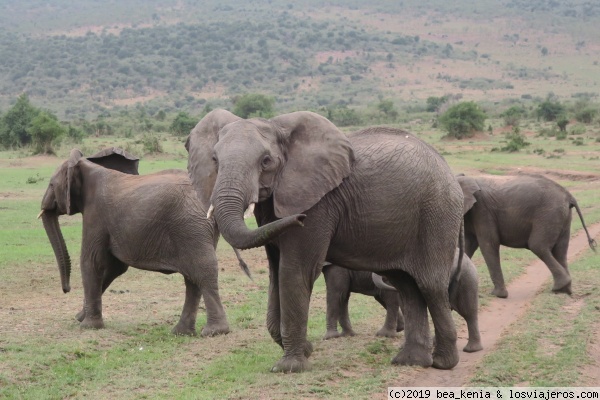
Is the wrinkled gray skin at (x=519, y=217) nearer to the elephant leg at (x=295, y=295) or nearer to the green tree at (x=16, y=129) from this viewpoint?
the elephant leg at (x=295, y=295)

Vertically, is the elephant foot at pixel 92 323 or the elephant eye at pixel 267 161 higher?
the elephant eye at pixel 267 161

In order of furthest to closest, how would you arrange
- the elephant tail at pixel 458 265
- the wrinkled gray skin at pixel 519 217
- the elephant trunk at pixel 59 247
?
1. the wrinkled gray skin at pixel 519 217
2. the elephant trunk at pixel 59 247
3. the elephant tail at pixel 458 265

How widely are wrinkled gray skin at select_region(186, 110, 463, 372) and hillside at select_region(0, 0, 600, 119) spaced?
78.5 metres

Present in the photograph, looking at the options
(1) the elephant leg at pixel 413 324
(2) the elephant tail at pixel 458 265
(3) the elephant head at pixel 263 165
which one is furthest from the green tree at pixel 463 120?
(3) the elephant head at pixel 263 165

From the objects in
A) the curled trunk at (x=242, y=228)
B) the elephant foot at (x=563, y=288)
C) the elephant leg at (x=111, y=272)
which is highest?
the curled trunk at (x=242, y=228)

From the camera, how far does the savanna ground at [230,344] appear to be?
24.6 ft

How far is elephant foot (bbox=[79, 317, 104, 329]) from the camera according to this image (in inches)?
390

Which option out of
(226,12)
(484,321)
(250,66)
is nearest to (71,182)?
(484,321)

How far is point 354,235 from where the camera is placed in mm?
7594

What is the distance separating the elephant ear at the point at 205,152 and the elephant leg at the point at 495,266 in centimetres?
604

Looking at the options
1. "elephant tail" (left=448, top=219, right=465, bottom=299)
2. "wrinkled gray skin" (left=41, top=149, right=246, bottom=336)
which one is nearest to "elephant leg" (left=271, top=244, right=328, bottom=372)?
"elephant tail" (left=448, top=219, right=465, bottom=299)

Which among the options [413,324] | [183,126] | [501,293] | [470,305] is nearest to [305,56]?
[183,126]

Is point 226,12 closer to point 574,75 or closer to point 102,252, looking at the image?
point 574,75

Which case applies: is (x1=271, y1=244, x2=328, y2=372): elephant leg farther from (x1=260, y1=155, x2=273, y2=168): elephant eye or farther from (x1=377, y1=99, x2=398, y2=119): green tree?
(x1=377, y1=99, x2=398, y2=119): green tree
